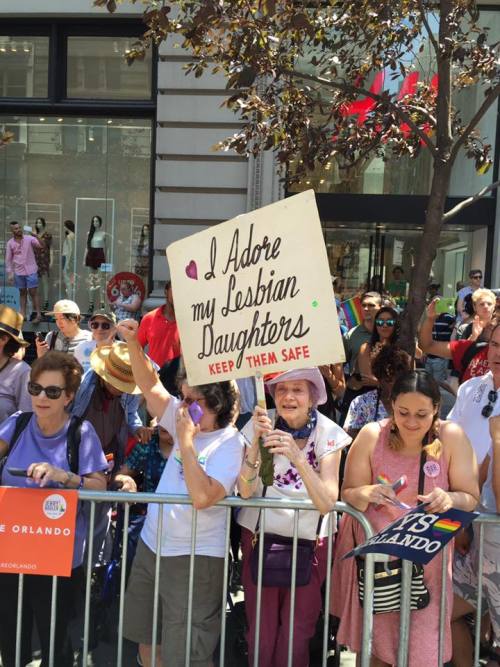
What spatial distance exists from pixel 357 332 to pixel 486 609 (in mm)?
2965

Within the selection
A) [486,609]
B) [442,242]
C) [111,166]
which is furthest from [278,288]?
[111,166]

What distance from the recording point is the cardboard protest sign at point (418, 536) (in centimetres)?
254

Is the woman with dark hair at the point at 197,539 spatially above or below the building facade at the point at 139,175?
below

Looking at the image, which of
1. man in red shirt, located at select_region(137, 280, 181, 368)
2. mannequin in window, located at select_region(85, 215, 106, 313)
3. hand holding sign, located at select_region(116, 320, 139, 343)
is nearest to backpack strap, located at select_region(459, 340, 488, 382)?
man in red shirt, located at select_region(137, 280, 181, 368)

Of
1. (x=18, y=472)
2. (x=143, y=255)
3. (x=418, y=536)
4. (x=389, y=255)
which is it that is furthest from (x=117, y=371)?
(x=389, y=255)

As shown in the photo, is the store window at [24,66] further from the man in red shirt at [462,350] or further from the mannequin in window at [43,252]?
the man in red shirt at [462,350]

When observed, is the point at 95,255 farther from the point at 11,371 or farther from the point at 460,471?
the point at 460,471

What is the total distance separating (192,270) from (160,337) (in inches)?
120

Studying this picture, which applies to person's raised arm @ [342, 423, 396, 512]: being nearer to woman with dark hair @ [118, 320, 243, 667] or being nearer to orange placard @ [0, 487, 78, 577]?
woman with dark hair @ [118, 320, 243, 667]

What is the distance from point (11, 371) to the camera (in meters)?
4.25

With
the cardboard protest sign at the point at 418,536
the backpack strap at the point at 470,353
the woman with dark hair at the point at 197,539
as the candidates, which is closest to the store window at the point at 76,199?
the backpack strap at the point at 470,353

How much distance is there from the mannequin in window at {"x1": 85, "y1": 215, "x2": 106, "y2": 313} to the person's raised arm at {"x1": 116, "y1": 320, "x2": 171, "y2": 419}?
10053 millimetres

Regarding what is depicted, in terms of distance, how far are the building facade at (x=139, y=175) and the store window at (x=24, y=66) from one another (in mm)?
19

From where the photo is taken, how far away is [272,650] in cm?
325
